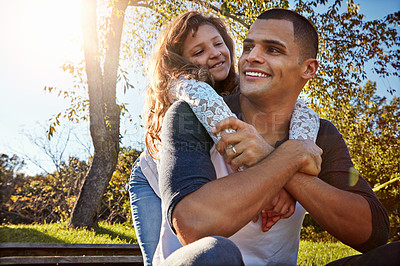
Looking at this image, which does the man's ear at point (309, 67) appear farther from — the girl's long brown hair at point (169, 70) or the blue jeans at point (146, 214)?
the blue jeans at point (146, 214)

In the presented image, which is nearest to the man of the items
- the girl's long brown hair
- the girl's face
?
the girl's long brown hair

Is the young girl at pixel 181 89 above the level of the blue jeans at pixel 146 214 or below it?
above

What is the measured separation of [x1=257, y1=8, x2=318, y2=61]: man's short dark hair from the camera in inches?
95.3

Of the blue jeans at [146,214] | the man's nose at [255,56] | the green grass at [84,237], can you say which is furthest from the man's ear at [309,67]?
the green grass at [84,237]

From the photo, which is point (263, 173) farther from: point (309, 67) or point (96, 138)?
point (96, 138)

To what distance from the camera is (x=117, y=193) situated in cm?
1198

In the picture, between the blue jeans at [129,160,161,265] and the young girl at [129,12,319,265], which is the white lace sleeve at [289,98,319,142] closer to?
the young girl at [129,12,319,265]

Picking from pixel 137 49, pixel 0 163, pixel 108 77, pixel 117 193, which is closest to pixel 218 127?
pixel 108 77

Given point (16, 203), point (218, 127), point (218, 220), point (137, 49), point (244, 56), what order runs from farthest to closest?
point (16, 203), point (137, 49), point (244, 56), point (218, 127), point (218, 220)

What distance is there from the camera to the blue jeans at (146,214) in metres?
2.78

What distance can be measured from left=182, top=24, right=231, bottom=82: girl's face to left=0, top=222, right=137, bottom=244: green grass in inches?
177

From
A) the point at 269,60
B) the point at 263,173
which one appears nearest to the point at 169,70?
the point at 269,60

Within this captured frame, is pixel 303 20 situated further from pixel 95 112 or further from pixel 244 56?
pixel 95 112

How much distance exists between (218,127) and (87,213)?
6722mm
